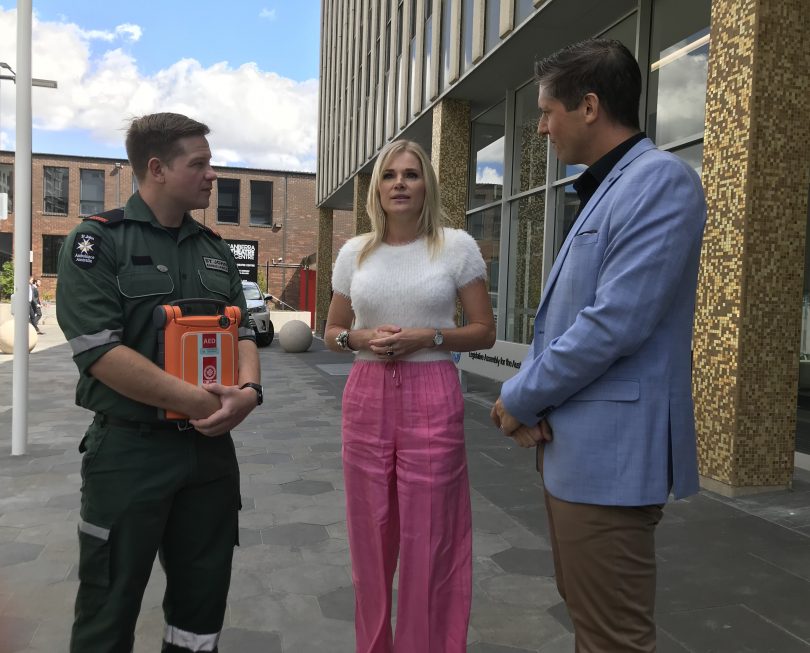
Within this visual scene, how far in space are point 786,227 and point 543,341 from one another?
3.90 metres

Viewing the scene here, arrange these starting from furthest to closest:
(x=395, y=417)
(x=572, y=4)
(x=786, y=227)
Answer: (x=572, y=4)
(x=786, y=227)
(x=395, y=417)

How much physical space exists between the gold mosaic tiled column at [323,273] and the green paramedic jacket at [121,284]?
2145 cm

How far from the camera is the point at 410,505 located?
239 cm

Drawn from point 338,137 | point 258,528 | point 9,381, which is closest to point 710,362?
point 258,528

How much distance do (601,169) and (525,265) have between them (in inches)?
354

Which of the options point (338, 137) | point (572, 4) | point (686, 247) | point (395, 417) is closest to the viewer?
point (686, 247)

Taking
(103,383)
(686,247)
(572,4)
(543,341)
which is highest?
(572,4)

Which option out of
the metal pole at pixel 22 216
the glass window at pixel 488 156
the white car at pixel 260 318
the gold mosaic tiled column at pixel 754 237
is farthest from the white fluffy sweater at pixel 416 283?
the white car at pixel 260 318

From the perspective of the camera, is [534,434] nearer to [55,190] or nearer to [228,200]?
[228,200]

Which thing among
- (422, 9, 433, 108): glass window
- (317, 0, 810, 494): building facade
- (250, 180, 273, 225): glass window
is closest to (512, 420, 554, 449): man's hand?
(317, 0, 810, 494): building facade

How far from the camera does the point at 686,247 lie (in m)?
1.53

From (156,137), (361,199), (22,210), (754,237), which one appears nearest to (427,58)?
(361,199)

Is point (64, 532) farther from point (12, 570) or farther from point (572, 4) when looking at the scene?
point (572, 4)

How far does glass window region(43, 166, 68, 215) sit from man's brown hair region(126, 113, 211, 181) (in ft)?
138
